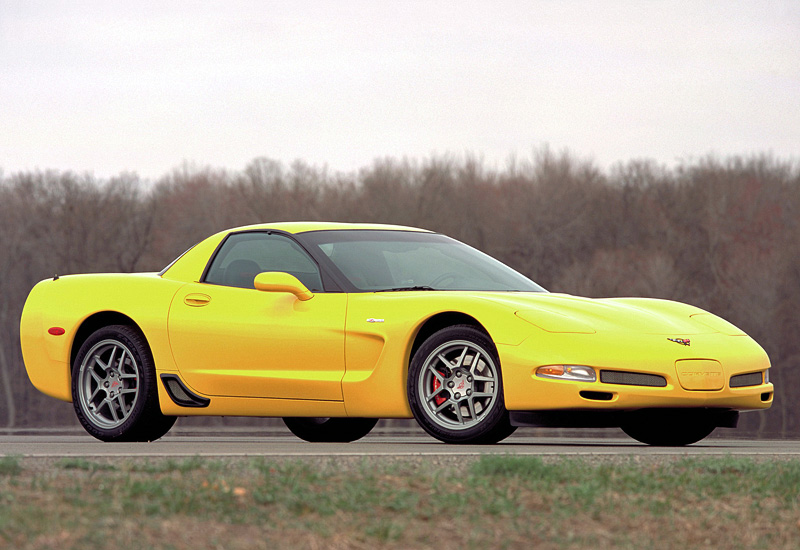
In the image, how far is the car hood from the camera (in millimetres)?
→ 8141

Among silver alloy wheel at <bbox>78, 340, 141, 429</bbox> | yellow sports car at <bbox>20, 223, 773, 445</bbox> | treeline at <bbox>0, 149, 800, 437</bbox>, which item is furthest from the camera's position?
treeline at <bbox>0, 149, 800, 437</bbox>

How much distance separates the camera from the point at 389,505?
202 inches

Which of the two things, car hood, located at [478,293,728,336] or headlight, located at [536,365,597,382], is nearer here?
headlight, located at [536,365,597,382]

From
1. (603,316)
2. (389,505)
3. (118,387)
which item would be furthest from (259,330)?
(389,505)

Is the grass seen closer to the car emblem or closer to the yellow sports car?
the yellow sports car

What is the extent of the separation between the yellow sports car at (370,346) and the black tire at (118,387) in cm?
1

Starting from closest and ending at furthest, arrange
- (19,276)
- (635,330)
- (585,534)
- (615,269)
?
1. (585,534)
2. (635,330)
3. (615,269)
4. (19,276)

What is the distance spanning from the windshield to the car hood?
58 cm

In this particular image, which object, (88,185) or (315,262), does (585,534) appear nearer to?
(315,262)

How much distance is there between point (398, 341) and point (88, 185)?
64559mm

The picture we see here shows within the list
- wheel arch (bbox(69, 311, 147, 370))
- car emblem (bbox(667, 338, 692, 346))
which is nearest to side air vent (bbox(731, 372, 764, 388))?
car emblem (bbox(667, 338, 692, 346))

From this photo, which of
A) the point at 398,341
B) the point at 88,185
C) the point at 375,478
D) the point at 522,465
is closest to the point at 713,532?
the point at 522,465

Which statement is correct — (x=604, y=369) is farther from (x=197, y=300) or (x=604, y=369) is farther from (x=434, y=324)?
(x=197, y=300)

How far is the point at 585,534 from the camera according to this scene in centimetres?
499
